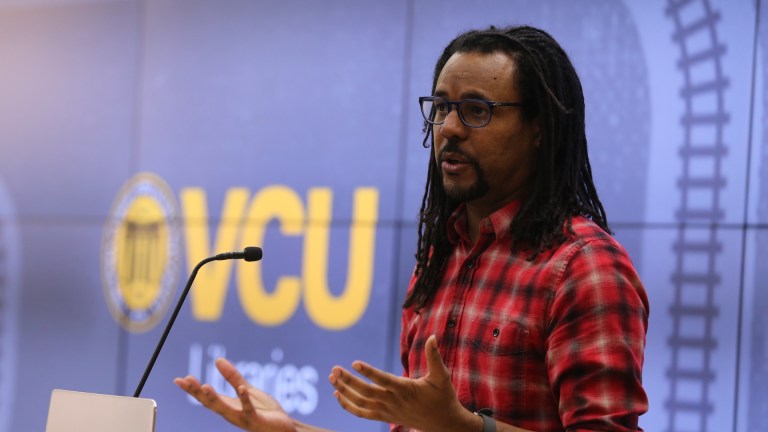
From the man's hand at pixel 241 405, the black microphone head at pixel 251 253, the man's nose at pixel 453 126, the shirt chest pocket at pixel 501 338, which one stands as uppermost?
the man's nose at pixel 453 126

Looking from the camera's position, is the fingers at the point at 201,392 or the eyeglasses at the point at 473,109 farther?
the eyeglasses at the point at 473,109

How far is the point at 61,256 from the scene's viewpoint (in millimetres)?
3992

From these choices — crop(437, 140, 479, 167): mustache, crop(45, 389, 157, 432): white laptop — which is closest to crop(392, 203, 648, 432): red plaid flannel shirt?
crop(437, 140, 479, 167): mustache

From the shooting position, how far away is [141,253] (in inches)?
148

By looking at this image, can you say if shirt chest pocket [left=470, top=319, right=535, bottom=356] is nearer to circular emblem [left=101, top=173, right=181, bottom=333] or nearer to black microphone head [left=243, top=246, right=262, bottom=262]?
black microphone head [left=243, top=246, right=262, bottom=262]

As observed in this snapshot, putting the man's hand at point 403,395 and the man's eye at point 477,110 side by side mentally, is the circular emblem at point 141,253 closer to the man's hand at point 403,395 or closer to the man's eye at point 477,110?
the man's eye at point 477,110

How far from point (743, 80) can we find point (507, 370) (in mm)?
1608

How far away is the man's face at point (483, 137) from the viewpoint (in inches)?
62.5

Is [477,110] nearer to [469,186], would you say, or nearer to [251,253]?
[469,186]

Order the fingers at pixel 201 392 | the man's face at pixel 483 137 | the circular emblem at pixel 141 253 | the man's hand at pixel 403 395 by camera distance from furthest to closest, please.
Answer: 1. the circular emblem at pixel 141 253
2. the man's face at pixel 483 137
3. the fingers at pixel 201 392
4. the man's hand at pixel 403 395

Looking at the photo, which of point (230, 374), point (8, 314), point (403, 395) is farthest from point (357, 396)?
point (8, 314)

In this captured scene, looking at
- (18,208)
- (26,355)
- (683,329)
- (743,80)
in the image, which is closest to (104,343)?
(26,355)

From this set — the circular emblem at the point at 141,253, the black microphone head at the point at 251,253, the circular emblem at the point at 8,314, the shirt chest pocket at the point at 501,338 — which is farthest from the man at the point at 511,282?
the circular emblem at the point at 8,314

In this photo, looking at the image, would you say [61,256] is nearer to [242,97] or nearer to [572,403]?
[242,97]
